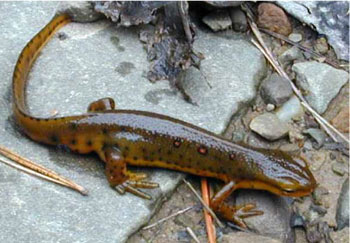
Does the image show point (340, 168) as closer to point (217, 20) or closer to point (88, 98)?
point (217, 20)

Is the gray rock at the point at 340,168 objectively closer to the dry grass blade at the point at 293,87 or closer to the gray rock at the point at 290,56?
the dry grass blade at the point at 293,87

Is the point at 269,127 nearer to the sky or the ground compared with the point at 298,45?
nearer to the ground

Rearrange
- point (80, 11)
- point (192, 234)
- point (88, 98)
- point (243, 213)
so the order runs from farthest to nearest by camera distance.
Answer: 1. point (80, 11)
2. point (88, 98)
3. point (243, 213)
4. point (192, 234)

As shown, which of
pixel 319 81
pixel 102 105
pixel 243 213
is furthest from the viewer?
pixel 319 81

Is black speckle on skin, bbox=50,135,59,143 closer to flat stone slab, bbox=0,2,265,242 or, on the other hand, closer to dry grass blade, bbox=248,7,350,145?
flat stone slab, bbox=0,2,265,242

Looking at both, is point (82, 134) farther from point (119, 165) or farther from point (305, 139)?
point (305, 139)

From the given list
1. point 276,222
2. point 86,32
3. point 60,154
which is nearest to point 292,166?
point 276,222

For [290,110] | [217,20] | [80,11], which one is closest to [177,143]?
[290,110]

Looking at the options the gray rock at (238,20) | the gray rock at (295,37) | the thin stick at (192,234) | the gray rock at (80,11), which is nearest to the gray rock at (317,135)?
the gray rock at (295,37)
